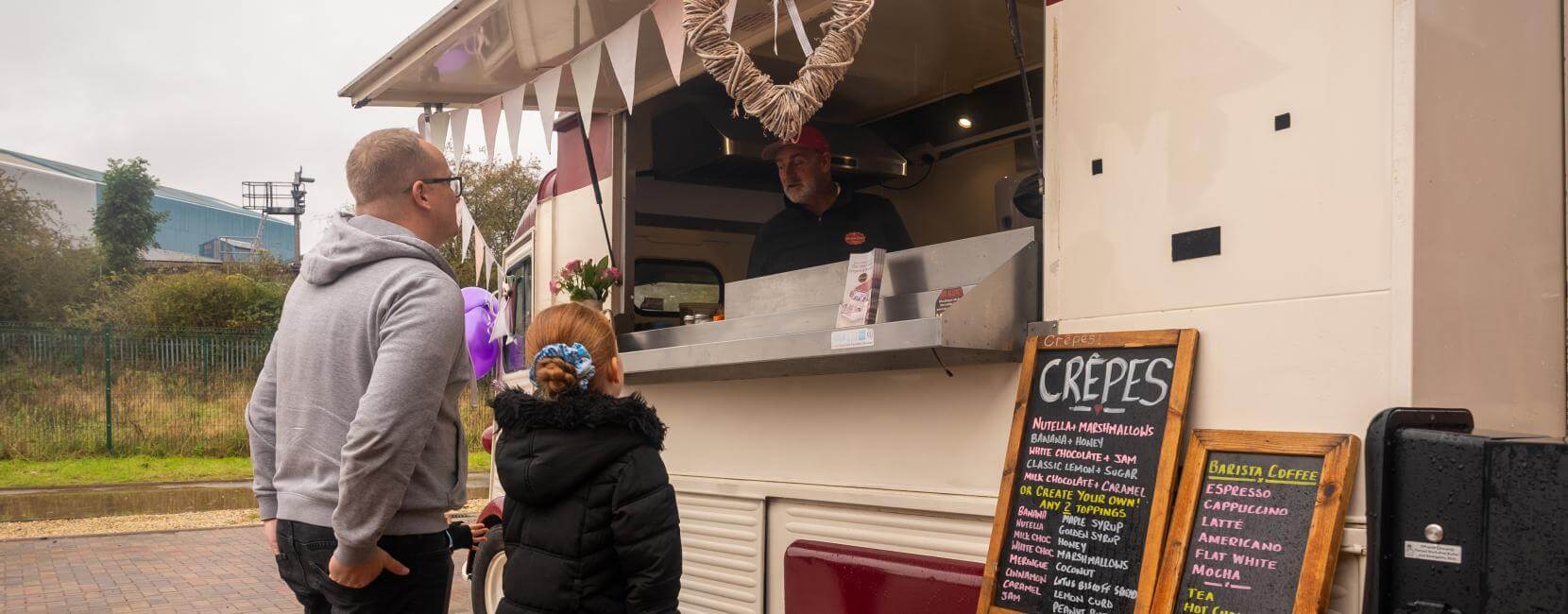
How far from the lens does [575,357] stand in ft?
8.88

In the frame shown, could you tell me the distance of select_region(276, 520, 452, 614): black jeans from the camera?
253 cm

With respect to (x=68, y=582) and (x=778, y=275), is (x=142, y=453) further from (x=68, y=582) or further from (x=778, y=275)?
(x=778, y=275)

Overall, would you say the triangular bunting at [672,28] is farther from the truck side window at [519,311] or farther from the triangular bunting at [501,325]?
the triangular bunting at [501,325]

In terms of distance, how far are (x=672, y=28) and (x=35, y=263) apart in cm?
2673

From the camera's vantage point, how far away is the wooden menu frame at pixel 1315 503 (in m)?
2.43

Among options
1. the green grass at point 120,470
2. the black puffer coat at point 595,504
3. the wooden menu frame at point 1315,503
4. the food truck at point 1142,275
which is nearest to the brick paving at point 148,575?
the food truck at point 1142,275

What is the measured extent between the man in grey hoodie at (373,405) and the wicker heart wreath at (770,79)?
1145mm

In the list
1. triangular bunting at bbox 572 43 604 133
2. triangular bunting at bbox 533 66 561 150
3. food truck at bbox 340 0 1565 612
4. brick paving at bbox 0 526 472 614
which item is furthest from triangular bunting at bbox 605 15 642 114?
brick paving at bbox 0 526 472 614

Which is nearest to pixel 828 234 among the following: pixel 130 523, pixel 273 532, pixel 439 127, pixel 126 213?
pixel 439 127

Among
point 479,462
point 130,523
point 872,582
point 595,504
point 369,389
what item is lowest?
point 479,462

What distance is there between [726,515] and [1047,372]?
1655 millimetres

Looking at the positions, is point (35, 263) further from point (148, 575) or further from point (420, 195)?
point (420, 195)

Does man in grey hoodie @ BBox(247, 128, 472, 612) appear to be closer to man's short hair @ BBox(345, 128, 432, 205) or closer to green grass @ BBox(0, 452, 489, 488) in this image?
man's short hair @ BBox(345, 128, 432, 205)

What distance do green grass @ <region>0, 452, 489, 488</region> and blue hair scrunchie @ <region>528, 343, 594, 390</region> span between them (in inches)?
603
